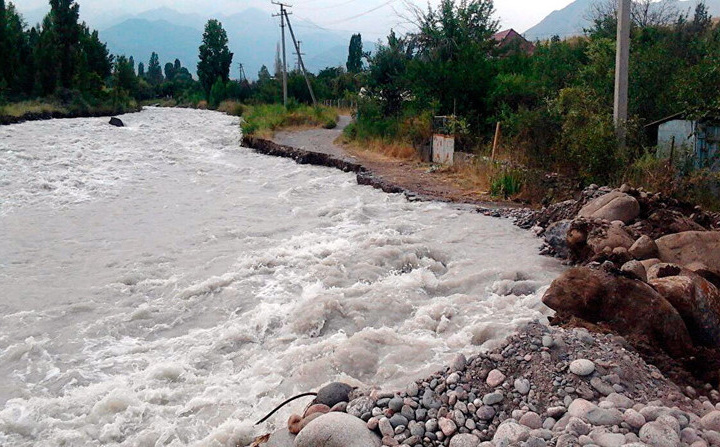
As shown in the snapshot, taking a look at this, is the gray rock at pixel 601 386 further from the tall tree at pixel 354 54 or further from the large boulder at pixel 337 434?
the tall tree at pixel 354 54

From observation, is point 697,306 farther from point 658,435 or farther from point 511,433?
point 511,433

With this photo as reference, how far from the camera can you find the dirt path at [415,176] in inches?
466

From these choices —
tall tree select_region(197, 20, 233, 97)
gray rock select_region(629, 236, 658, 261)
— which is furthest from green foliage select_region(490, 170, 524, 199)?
tall tree select_region(197, 20, 233, 97)

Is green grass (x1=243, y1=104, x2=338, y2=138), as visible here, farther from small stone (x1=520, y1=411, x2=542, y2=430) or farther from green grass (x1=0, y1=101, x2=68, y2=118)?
small stone (x1=520, y1=411, x2=542, y2=430)

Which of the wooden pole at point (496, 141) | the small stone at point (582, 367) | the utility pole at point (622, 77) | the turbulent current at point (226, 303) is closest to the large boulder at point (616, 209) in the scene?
the turbulent current at point (226, 303)

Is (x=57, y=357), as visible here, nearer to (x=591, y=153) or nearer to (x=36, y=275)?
(x=36, y=275)

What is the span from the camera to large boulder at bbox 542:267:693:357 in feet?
15.8

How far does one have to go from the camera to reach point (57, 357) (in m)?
5.72

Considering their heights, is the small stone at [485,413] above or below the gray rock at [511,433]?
below

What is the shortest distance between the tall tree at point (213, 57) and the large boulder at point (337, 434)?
6252cm

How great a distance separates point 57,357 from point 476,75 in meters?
13.5

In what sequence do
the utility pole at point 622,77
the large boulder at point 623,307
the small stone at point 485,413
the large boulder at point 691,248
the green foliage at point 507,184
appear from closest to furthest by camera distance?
1. the small stone at point 485,413
2. the large boulder at point 623,307
3. the large boulder at point 691,248
4. the utility pole at point 622,77
5. the green foliage at point 507,184

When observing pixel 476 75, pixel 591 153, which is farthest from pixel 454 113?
pixel 591 153

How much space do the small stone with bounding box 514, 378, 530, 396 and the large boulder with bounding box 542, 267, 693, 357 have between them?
1364 mm
